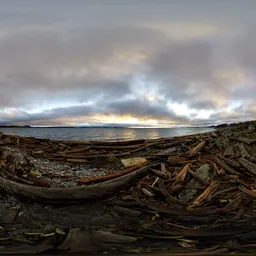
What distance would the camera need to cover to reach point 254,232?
5457mm

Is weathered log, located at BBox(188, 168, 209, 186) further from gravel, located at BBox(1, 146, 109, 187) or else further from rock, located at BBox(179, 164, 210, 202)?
gravel, located at BBox(1, 146, 109, 187)

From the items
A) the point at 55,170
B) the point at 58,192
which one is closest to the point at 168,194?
the point at 58,192

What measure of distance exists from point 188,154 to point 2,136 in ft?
27.8

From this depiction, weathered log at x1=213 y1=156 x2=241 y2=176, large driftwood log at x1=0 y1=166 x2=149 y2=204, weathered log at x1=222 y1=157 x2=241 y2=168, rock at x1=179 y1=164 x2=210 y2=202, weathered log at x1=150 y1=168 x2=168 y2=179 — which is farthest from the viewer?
weathered log at x1=222 y1=157 x2=241 y2=168

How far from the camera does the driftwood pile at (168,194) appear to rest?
16.7 feet

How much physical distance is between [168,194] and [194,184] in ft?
3.48

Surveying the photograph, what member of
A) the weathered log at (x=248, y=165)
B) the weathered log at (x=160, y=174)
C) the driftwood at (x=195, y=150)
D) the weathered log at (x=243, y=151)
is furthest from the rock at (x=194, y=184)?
the weathered log at (x=243, y=151)

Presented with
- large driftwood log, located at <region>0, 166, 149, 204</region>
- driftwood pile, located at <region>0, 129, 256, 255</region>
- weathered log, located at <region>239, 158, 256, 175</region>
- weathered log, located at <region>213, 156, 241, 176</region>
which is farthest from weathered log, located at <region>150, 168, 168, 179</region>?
weathered log, located at <region>239, 158, 256, 175</region>

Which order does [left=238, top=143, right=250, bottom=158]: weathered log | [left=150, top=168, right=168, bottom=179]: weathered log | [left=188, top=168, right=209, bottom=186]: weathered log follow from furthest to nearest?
[left=238, top=143, right=250, bottom=158]: weathered log
[left=150, top=168, right=168, bottom=179]: weathered log
[left=188, top=168, right=209, bottom=186]: weathered log

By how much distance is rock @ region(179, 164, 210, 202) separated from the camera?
Answer: 745 cm

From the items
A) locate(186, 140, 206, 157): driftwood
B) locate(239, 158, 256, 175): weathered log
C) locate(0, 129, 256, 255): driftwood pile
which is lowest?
locate(0, 129, 256, 255): driftwood pile

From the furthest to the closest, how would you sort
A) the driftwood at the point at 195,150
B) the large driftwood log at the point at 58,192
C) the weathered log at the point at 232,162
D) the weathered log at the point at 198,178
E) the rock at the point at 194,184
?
the driftwood at the point at 195,150 → the weathered log at the point at 232,162 → the weathered log at the point at 198,178 → the rock at the point at 194,184 → the large driftwood log at the point at 58,192

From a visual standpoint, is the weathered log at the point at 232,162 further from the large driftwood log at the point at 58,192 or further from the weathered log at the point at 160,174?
the large driftwood log at the point at 58,192

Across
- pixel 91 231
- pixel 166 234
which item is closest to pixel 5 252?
pixel 91 231
